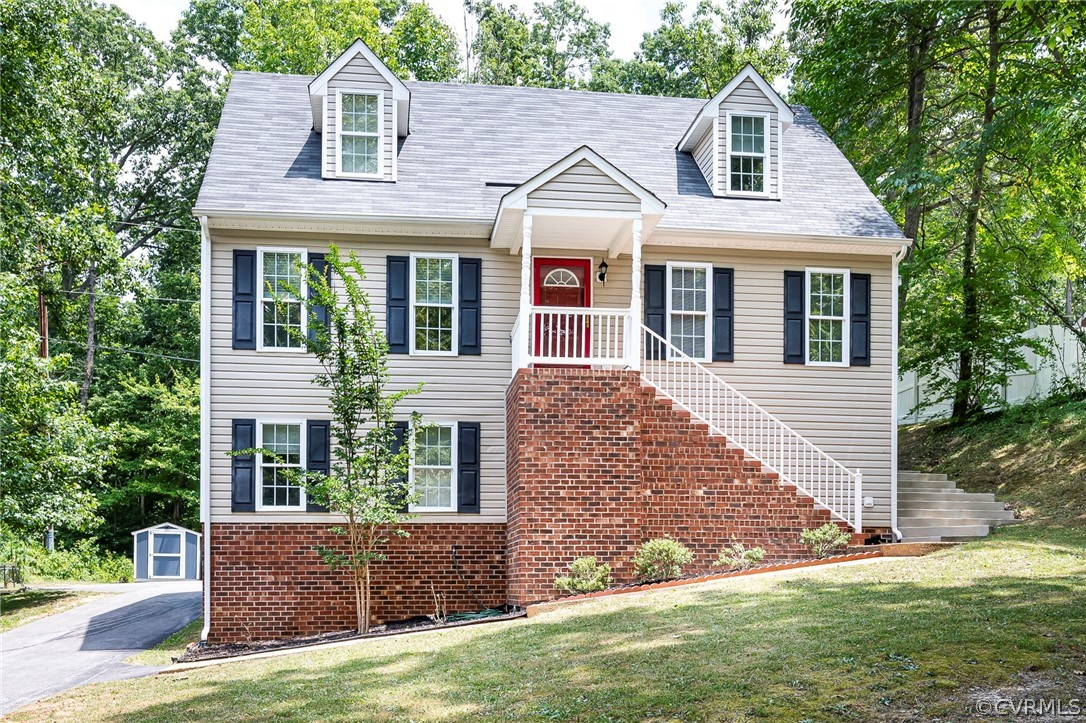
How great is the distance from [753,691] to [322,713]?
3.39m

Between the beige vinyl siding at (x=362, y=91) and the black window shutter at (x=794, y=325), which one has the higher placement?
the beige vinyl siding at (x=362, y=91)

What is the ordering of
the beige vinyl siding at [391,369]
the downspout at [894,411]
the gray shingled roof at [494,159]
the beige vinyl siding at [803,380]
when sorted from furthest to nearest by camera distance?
the beige vinyl siding at [803,380]
the downspout at [894,411]
the gray shingled roof at [494,159]
the beige vinyl siding at [391,369]

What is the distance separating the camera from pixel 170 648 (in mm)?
16062

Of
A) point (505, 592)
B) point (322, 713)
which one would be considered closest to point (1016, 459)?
point (505, 592)

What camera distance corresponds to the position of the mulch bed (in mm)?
14023

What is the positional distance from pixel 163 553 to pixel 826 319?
22.4 metres

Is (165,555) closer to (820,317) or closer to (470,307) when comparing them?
(470,307)

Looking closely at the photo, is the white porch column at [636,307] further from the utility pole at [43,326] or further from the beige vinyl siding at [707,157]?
the utility pole at [43,326]

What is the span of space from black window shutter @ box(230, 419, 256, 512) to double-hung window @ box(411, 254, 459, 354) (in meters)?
2.68

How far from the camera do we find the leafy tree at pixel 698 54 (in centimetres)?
3541

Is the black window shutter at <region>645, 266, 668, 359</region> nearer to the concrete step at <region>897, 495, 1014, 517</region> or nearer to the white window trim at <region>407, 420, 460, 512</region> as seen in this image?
the white window trim at <region>407, 420, 460, 512</region>

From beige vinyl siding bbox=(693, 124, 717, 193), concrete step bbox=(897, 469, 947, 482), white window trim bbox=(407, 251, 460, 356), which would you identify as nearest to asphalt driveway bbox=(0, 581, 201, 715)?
white window trim bbox=(407, 251, 460, 356)

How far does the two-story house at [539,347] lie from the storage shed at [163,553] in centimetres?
1770

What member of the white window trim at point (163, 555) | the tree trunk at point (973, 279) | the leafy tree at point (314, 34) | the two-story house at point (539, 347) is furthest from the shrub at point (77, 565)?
the tree trunk at point (973, 279)
